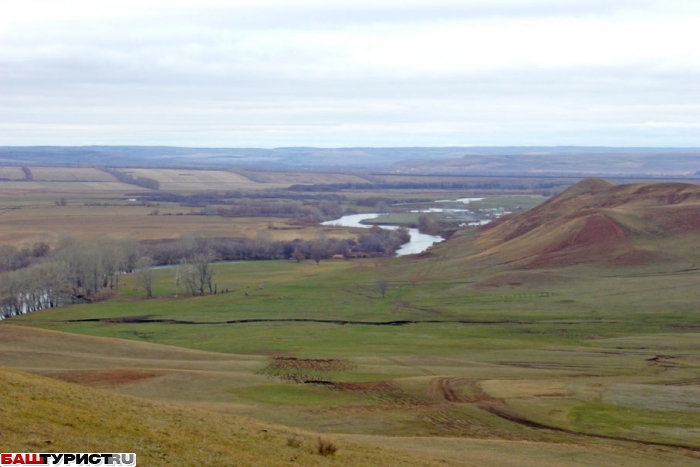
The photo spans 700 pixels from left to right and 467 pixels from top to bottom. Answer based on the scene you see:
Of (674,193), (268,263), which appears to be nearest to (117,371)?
(268,263)

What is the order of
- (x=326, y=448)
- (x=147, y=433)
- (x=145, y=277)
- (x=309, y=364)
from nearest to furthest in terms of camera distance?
(x=147, y=433), (x=326, y=448), (x=309, y=364), (x=145, y=277)

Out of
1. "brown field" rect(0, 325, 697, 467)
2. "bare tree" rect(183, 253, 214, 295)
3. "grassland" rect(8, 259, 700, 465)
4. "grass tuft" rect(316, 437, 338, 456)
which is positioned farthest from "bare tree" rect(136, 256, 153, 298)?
"grass tuft" rect(316, 437, 338, 456)

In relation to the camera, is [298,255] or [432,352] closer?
[432,352]

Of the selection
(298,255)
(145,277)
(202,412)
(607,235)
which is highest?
(607,235)

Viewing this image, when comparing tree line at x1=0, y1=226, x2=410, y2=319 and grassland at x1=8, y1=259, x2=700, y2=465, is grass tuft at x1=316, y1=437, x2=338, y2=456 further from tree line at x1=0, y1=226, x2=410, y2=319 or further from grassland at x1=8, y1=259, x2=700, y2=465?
tree line at x1=0, y1=226, x2=410, y2=319

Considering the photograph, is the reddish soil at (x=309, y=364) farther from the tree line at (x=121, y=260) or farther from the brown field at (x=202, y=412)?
the tree line at (x=121, y=260)

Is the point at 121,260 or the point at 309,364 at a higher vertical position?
→ the point at 309,364

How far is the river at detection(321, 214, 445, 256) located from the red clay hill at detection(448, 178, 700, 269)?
865 cm

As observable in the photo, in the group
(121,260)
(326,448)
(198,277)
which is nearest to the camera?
(326,448)

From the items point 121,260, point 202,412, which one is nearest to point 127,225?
point 121,260

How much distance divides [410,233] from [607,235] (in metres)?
58.4

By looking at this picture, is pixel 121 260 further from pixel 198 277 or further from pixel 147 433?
pixel 147 433

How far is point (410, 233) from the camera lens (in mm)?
150875

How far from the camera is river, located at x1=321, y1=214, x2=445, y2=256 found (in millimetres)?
124938
